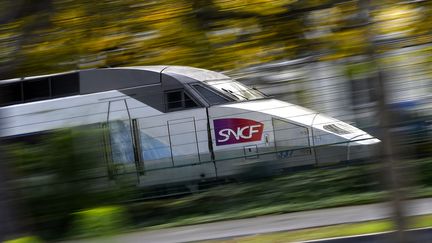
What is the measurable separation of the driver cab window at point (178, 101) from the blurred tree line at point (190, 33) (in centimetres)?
345

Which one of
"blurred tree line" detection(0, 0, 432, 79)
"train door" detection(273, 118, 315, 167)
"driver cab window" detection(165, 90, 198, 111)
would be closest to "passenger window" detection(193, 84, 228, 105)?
"driver cab window" detection(165, 90, 198, 111)

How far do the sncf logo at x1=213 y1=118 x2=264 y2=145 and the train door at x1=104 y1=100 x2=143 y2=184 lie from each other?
1.27 metres

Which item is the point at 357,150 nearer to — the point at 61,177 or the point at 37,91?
the point at 61,177

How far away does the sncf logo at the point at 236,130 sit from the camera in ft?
32.8

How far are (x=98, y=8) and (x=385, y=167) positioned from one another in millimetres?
3203

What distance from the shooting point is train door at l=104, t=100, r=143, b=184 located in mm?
8664

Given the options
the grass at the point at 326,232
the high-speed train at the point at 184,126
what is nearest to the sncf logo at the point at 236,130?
the high-speed train at the point at 184,126

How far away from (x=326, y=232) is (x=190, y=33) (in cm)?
242

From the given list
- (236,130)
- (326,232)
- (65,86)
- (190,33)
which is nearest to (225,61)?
(190,33)

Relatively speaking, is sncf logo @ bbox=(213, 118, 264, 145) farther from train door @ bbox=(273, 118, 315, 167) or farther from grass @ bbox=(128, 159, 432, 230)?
grass @ bbox=(128, 159, 432, 230)

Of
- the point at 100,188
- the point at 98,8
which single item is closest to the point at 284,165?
the point at 100,188

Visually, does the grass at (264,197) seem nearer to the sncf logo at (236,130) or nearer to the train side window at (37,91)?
the sncf logo at (236,130)

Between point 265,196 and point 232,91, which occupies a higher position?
point 232,91

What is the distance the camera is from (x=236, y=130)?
1011 cm
